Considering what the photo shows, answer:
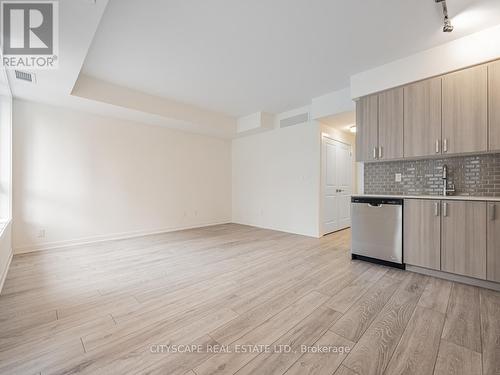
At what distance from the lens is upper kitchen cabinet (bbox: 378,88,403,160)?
2.89 m

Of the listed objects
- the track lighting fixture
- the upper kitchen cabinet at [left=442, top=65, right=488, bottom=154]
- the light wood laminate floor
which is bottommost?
the light wood laminate floor

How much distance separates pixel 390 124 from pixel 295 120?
2.18 metres

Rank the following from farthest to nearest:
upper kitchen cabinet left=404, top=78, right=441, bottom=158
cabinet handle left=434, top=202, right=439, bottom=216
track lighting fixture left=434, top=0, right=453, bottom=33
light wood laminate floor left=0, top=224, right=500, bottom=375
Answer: upper kitchen cabinet left=404, top=78, right=441, bottom=158 < cabinet handle left=434, top=202, right=439, bottom=216 < track lighting fixture left=434, top=0, right=453, bottom=33 < light wood laminate floor left=0, top=224, right=500, bottom=375

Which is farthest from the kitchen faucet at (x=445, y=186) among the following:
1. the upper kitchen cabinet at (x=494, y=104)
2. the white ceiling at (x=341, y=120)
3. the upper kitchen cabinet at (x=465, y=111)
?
the white ceiling at (x=341, y=120)

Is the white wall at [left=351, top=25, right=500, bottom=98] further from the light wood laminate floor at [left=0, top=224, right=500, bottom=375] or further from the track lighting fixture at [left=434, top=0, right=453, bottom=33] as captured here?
the light wood laminate floor at [left=0, top=224, right=500, bottom=375]

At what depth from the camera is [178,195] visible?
5.30 m

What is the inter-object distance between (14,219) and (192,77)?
11.8 feet

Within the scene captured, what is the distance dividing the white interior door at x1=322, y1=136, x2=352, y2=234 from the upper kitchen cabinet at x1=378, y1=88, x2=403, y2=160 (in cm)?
154

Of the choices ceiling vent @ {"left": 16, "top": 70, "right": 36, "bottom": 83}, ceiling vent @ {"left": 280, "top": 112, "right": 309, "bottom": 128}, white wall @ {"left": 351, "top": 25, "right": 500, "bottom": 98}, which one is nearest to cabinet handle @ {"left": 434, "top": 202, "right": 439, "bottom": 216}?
white wall @ {"left": 351, "top": 25, "right": 500, "bottom": 98}

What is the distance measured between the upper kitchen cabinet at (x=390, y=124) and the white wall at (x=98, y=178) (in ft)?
13.6

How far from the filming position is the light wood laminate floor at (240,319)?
1.29 meters

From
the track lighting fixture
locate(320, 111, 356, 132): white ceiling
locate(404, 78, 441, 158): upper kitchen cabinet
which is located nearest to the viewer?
the track lighting fixture

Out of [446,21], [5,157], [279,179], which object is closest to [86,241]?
[5,157]

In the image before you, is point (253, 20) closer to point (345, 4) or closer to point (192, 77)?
point (345, 4)
